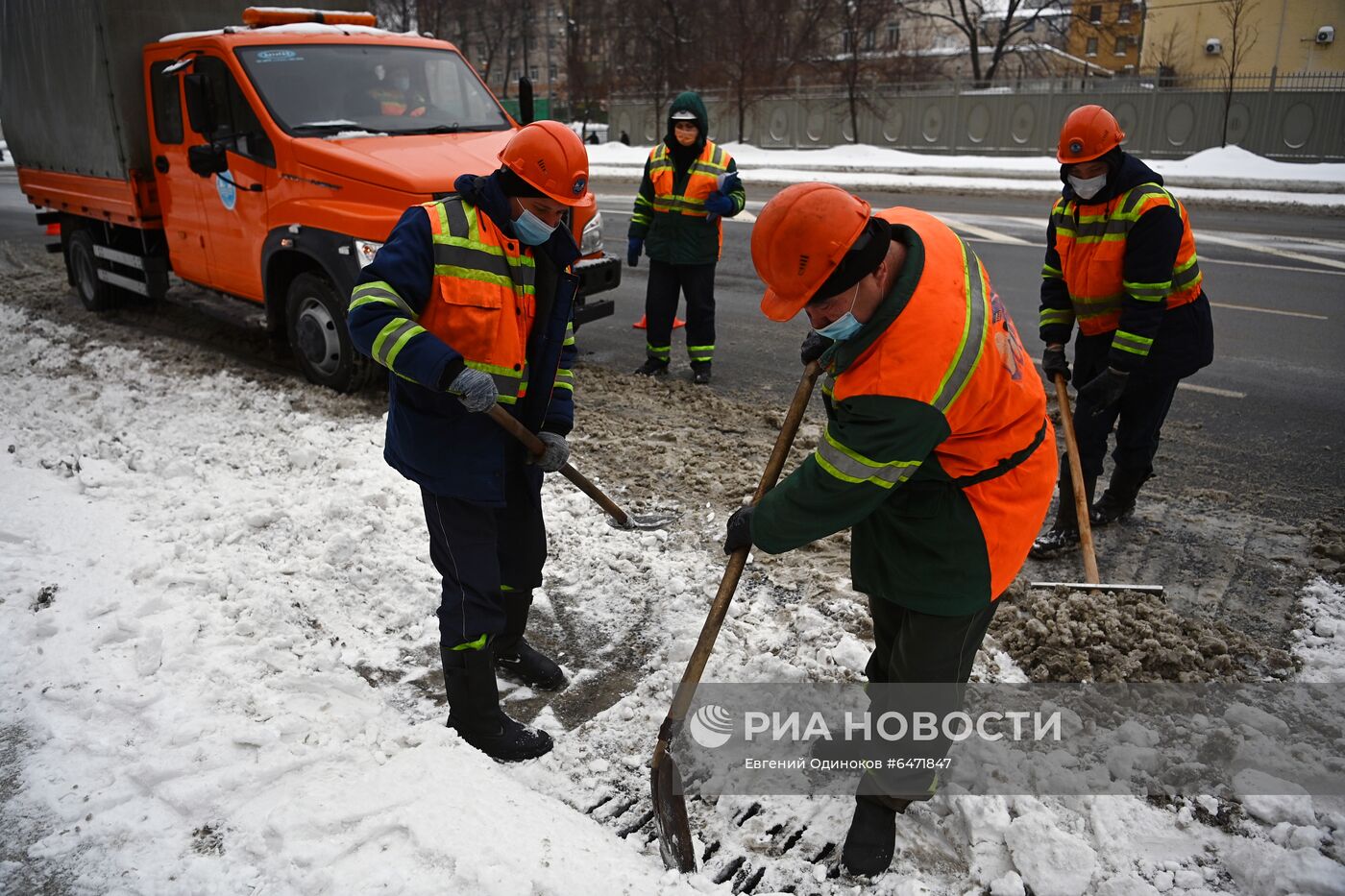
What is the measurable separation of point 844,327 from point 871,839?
1.52 metres

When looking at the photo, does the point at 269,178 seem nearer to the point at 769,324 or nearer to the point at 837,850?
the point at 769,324

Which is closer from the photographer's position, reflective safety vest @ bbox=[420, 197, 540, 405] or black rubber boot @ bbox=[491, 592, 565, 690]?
reflective safety vest @ bbox=[420, 197, 540, 405]

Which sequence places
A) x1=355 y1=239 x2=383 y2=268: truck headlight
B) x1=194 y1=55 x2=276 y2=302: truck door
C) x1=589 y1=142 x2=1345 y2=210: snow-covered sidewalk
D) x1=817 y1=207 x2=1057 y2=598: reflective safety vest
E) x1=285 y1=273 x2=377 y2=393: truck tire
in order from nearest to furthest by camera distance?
x1=817 y1=207 x2=1057 y2=598: reflective safety vest
x1=355 y1=239 x2=383 y2=268: truck headlight
x1=285 y1=273 x2=377 y2=393: truck tire
x1=194 y1=55 x2=276 y2=302: truck door
x1=589 y1=142 x2=1345 y2=210: snow-covered sidewalk

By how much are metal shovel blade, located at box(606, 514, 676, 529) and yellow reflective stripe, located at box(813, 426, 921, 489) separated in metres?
1.95

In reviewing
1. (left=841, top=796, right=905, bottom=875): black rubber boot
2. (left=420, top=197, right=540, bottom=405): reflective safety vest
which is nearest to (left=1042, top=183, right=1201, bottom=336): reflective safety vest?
(left=841, top=796, right=905, bottom=875): black rubber boot


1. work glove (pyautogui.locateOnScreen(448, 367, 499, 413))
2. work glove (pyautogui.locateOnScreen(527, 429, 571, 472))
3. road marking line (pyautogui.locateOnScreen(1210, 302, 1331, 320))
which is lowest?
road marking line (pyautogui.locateOnScreen(1210, 302, 1331, 320))

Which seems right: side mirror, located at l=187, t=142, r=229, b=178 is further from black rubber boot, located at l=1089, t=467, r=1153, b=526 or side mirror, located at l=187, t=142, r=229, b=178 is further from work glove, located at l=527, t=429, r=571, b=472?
black rubber boot, located at l=1089, t=467, r=1153, b=526

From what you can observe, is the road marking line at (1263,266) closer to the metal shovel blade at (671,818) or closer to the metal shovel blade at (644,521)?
the metal shovel blade at (644,521)

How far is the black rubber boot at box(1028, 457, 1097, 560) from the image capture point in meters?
4.60

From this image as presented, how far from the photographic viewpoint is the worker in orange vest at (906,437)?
220 cm

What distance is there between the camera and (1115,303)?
14.3ft

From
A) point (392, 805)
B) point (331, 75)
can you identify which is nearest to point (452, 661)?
point (392, 805)

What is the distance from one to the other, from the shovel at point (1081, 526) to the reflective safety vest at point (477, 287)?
2.58 m

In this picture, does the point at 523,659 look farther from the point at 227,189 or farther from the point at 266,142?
the point at 227,189
